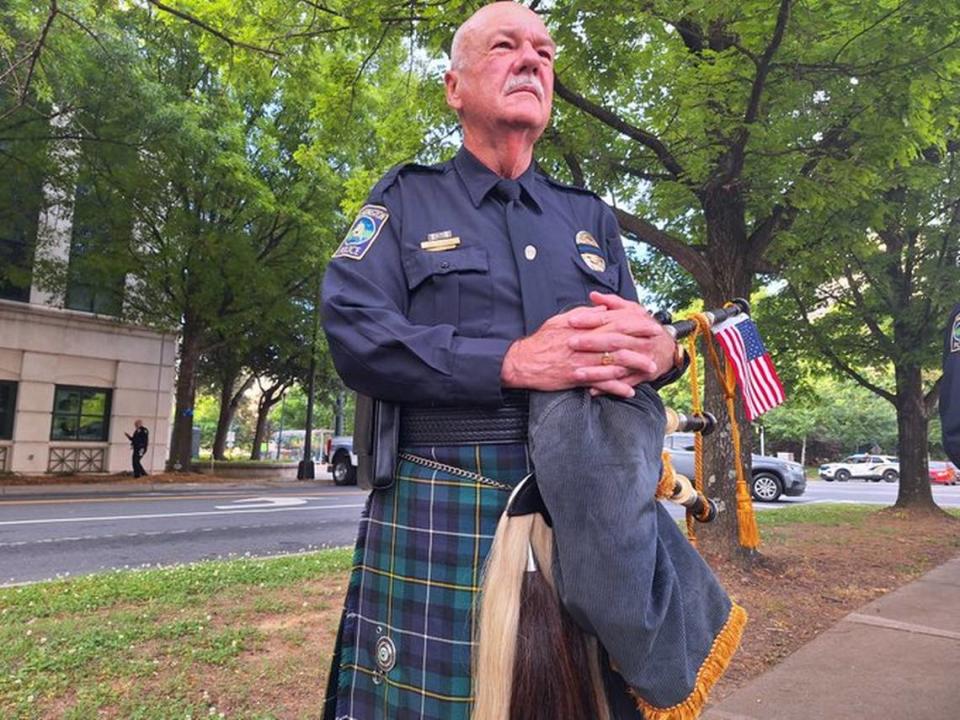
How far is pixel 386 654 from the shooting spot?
1329 millimetres

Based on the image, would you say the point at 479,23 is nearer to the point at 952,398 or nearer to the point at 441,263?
the point at 441,263

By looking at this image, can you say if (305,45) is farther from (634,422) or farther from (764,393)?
(634,422)

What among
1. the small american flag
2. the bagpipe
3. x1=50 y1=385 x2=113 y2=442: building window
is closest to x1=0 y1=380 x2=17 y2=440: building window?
x1=50 y1=385 x2=113 y2=442: building window

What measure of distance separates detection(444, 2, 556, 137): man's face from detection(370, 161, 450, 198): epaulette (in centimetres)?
13

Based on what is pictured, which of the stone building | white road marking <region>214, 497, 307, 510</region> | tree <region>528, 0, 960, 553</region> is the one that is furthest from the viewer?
the stone building

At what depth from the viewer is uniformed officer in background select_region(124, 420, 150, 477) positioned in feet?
60.7

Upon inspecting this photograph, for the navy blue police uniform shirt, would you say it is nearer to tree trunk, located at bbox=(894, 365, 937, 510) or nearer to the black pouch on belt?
the black pouch on belt

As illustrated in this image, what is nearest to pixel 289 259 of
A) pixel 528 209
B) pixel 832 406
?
pixel 528 209

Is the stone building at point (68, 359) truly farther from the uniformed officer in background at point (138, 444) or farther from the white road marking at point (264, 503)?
the white road marking at point (264, 503)

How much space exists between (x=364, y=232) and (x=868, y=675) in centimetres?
401

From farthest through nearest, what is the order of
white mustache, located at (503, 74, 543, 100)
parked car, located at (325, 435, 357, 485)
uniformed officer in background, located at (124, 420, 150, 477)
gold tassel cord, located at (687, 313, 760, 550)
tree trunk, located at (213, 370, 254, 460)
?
tree trunk, located at (213, 370, 254, 460), parked car, located at (325, 435, 357, 485), uniformed officer in background, located at (124, 420, 150, 477), gold tassel cord, located at (687, 313, 760, 550), white mustache, located at (503, 74, 543, 100)

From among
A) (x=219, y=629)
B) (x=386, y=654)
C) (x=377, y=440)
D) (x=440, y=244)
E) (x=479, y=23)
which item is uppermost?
(x=479, y=23)

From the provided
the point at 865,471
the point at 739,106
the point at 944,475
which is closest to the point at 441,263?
the point at 739,106

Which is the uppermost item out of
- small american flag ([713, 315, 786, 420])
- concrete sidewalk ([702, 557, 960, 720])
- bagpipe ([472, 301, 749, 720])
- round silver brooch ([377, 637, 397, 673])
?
small american flag ([713, 315, 786, 420])
